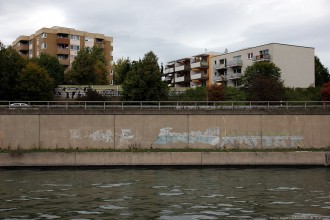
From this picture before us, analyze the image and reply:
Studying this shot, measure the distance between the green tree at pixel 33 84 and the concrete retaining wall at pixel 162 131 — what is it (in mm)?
24200

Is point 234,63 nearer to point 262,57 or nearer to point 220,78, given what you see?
point 220,78

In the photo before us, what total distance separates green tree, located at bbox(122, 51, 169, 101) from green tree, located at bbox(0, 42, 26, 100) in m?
18.3

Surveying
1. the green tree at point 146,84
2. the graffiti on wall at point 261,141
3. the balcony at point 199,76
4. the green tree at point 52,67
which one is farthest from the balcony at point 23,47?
the graffiti on wall at point 261,141

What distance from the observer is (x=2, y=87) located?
67.0 m

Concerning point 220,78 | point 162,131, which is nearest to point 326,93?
point 220,78

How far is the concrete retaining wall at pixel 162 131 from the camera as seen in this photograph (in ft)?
150

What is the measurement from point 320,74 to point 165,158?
72.4m

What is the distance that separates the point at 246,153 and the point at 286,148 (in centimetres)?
655

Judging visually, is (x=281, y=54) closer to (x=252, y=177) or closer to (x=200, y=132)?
(x=200, y=132)

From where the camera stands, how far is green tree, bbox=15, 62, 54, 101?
225ft

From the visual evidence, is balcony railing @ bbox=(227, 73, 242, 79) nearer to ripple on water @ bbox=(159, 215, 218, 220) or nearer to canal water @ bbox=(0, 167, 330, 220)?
canal water @ bbox=(0, 167, 330, 220)

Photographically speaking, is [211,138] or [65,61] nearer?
[211,138]

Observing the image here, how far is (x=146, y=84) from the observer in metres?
62.8

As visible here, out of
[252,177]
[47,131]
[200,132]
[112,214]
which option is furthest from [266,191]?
[47,131]
